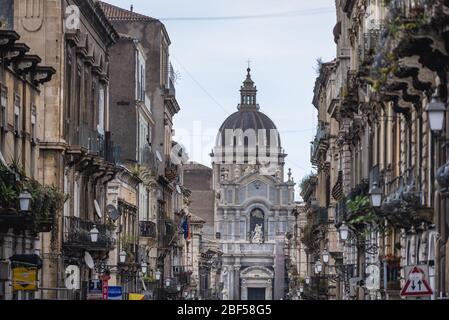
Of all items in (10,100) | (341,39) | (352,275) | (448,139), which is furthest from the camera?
(341,39)

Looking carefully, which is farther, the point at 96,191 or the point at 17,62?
the point at 96,191

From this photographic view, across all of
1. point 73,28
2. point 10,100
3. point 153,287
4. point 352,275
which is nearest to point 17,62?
point 10,100

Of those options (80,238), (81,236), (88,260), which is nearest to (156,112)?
(88,260)

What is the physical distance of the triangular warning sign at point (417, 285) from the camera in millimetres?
26141

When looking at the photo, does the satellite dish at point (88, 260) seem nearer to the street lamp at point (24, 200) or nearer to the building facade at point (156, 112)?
the street lamp at point (24, 200)

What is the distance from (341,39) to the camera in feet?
256

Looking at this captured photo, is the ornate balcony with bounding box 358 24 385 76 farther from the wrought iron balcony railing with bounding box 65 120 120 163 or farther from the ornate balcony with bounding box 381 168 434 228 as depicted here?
the wrought iron balcony railing with bounding box 65 120 120 163

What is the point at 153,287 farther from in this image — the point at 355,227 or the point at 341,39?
the point at 355,227

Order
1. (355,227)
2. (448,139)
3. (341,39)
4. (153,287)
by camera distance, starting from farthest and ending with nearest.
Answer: (153,287), (341,39), (355,227), (448,139)

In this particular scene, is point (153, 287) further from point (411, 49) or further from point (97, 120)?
point (411, 49)
